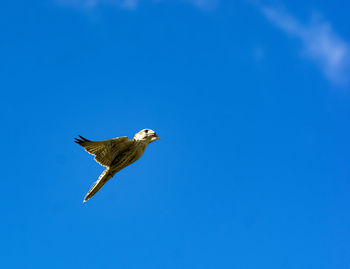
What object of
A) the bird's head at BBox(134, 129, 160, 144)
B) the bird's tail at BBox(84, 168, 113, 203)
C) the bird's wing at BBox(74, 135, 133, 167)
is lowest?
the bird's tail at BBox(84, 168, 113, 203)

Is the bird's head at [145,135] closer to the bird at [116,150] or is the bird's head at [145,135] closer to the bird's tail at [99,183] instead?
the bird at [116,150]

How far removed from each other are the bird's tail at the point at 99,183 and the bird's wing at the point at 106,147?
397 millimetres

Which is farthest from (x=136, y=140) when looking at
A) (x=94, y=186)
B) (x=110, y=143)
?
(x=94, y=186)

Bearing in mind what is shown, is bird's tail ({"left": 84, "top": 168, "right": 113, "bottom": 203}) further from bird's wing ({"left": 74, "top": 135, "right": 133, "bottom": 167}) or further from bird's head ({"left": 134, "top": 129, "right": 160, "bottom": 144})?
bird's head ({"left": 134, "top": 129, "right": 160, "bottom": 144})

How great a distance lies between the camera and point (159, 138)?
1952 centimetres

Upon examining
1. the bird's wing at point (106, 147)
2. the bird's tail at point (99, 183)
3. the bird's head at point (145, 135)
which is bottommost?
the bird's tail at point (99, 183)

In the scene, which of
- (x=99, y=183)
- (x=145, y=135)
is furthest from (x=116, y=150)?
(x=99, y=183)

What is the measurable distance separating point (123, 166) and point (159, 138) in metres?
1.57

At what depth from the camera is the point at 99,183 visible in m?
19.4

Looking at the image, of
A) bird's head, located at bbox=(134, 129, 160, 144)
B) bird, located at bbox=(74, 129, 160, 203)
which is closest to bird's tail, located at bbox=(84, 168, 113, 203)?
bird, located at bbox=(74, 129, 160, 203)

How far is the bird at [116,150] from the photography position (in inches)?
735

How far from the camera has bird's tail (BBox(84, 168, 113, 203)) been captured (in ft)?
63.5

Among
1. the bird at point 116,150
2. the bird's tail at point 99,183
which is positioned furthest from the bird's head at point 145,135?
the bird's tail at point 99,183

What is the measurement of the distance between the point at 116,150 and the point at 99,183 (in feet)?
4.50
